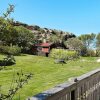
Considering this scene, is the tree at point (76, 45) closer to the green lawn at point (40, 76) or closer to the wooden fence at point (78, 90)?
the green lawn at point (40, 76)

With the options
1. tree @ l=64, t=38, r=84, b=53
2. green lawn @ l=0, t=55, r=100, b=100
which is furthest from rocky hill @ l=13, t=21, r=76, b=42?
green lawn @ l=0, t=55, r=100, b=100

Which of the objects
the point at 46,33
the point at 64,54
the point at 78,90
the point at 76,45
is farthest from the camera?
the point at 46,33

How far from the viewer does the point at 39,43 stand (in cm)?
7106

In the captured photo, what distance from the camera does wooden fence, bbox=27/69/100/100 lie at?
141 inches

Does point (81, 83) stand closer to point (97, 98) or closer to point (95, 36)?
point (97, 98)

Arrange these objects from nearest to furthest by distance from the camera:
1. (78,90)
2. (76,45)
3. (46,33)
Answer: (78,90) < (76,45) < (46,33)

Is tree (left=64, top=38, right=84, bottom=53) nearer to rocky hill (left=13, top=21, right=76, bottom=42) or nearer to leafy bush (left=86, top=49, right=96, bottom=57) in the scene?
leafy bush (left=86, top=49, right=96, bottom=57)

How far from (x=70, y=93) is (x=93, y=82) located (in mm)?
1824

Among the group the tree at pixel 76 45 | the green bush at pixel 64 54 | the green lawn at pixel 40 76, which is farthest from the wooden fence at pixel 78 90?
the tree at pixel 76 45

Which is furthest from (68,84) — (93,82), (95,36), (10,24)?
(95,36)

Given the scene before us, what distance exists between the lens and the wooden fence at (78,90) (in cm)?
359

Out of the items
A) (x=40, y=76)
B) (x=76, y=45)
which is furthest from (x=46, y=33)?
(x=40, y=76)

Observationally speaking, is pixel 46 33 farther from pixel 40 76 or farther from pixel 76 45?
pixel 40 76

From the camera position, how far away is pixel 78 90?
5066 mm
